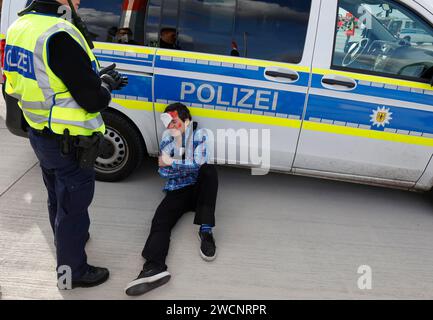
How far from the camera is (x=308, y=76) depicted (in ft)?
8.49

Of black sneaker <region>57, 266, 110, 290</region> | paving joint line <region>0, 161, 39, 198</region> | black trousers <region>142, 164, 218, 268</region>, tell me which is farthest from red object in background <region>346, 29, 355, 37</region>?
paving joint line <region>0, 161, 39, 198</region>

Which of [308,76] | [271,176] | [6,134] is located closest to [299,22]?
[308,76]

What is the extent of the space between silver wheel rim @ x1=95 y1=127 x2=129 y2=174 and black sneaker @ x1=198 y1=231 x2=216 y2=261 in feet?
3.25

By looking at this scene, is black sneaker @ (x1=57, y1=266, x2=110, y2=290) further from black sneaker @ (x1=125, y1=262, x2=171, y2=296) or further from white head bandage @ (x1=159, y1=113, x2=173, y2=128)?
white head bandage @ (x1=159, y1=113, x2=173, y2=128)

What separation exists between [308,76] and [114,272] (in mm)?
1856

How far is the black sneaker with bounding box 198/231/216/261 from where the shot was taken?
7.79 feet

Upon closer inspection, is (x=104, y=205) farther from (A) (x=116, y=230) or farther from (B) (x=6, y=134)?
(B) (x=6, y=134)

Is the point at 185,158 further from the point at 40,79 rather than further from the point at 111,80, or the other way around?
the point at 40,79

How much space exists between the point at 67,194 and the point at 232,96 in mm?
1368

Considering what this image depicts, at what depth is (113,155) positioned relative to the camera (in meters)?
3.02

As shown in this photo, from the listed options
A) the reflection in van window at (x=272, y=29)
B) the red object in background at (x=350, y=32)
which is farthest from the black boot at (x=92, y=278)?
the red object in background at (x=350, y=32)

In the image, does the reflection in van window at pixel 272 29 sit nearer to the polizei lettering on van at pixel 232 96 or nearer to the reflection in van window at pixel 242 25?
the reflection in van window at pixel 242 25

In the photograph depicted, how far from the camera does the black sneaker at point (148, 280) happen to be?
81.1 inches

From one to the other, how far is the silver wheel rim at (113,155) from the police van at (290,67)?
28cm
